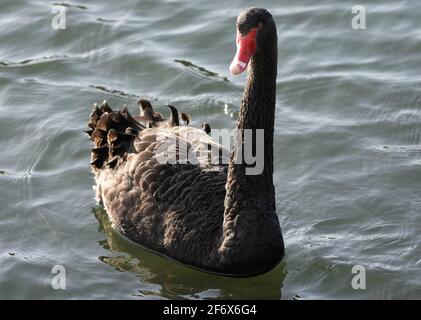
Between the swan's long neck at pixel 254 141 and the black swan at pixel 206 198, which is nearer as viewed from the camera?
the swan's long neck at pixel 254 141

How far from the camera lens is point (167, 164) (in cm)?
784

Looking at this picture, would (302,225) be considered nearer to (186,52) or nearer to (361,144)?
(361,144)

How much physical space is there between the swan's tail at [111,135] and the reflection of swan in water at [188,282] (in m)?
0.87

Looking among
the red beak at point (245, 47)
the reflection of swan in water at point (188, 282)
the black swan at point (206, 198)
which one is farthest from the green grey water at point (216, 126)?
the red beak at point (245, 47)

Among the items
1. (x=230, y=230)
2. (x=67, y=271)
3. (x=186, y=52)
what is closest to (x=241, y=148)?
(x=230, y=230)

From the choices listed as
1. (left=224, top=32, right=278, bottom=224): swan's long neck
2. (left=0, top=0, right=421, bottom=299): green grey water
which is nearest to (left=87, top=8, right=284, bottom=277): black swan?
(left=224, top=32, right=278, bottom=224): swan's long neck

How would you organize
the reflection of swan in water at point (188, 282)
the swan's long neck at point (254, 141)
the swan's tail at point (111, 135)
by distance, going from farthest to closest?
the swan's tail at point (111, 135)
the reflection of swan in water at point (188, 282)
the swan's long neck at point (254, 141)

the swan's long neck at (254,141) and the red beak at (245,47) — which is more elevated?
the red beak at (245,47)

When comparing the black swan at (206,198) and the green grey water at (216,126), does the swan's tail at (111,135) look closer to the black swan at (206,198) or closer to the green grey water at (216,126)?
the black swan at (206,198)

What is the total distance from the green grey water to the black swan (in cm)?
20

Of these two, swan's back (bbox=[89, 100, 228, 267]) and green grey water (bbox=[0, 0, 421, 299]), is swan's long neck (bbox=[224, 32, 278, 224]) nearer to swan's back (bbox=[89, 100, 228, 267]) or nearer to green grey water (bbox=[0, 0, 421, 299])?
swan's back (bbox=[89, 100, 228, 267])

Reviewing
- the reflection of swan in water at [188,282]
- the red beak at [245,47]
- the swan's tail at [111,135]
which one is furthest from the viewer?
the swan's tail at [111,135]

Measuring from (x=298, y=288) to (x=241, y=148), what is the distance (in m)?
1.14

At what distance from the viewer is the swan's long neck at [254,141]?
7129mm
